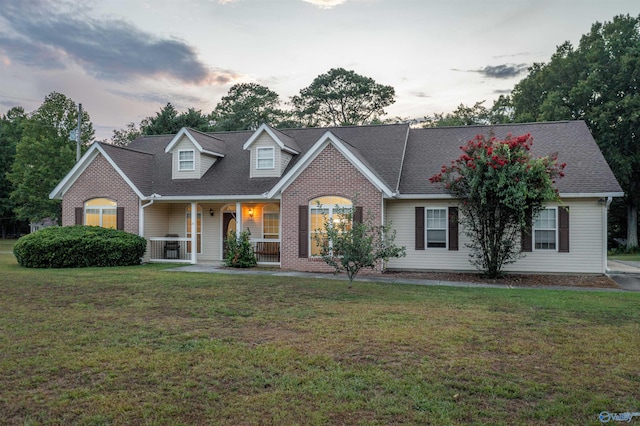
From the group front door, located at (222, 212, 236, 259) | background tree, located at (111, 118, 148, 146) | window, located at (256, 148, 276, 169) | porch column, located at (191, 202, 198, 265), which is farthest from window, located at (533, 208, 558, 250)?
background tree, located at (111, 118, 148, 146)

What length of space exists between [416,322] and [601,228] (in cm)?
1085

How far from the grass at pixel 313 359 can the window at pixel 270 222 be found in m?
9.25

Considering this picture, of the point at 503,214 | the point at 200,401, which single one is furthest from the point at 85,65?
the point at 200,401

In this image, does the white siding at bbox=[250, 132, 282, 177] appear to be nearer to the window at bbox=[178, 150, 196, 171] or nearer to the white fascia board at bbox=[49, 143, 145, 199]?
the window at bbox=[178, 150, 196, 171]

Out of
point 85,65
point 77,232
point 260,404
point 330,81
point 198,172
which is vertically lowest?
point 260,404

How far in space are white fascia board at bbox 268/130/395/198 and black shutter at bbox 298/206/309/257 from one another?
115 cm

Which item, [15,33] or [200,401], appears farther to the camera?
[15,33]

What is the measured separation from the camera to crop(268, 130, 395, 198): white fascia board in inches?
609

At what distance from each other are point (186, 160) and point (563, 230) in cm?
1562

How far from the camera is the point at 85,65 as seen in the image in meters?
21.7

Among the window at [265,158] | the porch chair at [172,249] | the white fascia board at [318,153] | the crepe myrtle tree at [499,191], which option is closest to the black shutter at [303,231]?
the white fascia board at [318,153]

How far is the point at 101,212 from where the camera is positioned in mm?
19328

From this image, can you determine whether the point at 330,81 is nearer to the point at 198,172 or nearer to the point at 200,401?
the point at 198,172

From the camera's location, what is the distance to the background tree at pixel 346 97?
4288 centimetres
